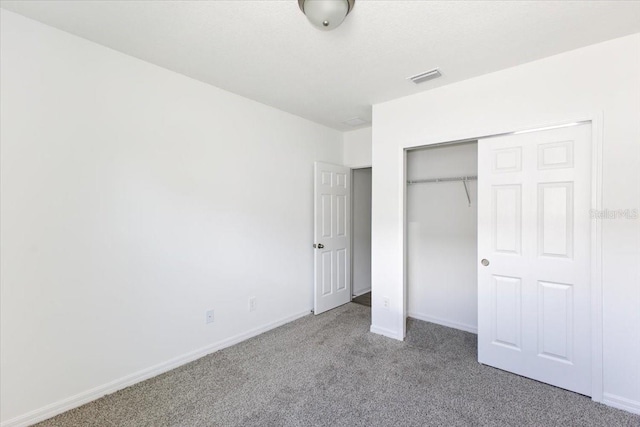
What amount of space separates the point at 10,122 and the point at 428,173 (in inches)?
146

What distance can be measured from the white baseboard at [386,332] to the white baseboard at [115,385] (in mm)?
1268

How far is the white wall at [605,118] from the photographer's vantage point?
1.96 meters

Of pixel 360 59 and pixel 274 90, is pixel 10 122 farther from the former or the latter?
pixel 360 59

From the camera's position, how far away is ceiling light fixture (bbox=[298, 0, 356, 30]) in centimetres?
156

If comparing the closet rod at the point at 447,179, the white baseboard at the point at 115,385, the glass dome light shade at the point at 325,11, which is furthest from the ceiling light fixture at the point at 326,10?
the white baseboard at the point at 115,385

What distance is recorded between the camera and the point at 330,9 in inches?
62.6

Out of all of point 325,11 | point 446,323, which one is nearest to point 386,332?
point 446,323

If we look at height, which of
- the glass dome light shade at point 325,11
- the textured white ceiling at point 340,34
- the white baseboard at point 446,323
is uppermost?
the textured white ceiling at point 340,34

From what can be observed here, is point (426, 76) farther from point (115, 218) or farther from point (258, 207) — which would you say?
point (115, 218)

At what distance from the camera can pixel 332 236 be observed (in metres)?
4.01

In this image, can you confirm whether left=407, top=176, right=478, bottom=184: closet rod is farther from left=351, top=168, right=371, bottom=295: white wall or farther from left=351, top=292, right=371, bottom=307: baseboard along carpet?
left=351, top=292, right=371, bottom=307: baseboard along carpet


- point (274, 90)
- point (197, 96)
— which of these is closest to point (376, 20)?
point (274, 90)

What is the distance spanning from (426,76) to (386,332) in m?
2.55

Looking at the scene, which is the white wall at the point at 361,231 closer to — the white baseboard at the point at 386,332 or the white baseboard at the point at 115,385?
the white baseboard at the point at 386,332
